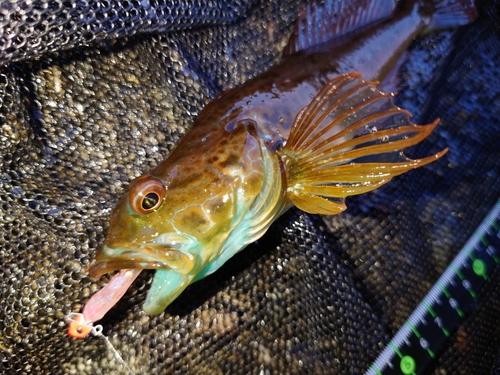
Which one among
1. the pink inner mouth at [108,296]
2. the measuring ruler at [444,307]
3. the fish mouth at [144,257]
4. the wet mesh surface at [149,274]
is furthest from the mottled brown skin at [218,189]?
the measuring ruler at [444,307]

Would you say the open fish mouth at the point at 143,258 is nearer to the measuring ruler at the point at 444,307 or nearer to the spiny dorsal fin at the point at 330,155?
the spiny dorsal fin at the point at 330,155

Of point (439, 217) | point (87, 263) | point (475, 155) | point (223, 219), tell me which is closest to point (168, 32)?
point (223, 219)

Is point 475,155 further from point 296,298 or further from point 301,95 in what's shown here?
point 296,298

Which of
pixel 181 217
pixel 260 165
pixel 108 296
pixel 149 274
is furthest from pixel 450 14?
pixel 108 296

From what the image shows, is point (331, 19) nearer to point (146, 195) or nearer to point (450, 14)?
point (450, 14)

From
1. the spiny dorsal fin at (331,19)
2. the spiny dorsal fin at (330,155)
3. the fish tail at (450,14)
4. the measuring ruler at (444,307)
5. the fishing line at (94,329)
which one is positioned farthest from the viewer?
the fish tail at (450,14)

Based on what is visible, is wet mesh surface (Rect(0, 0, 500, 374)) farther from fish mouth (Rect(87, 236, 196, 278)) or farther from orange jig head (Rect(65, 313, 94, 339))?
fish mouth (Rect(87, 236, 196, 278))

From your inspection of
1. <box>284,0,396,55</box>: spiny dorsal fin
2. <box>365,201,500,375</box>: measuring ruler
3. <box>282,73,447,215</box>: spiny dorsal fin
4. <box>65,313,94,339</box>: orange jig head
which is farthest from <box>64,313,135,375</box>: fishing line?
<box>284,0,396,55</box>: spiny dorsal fin
